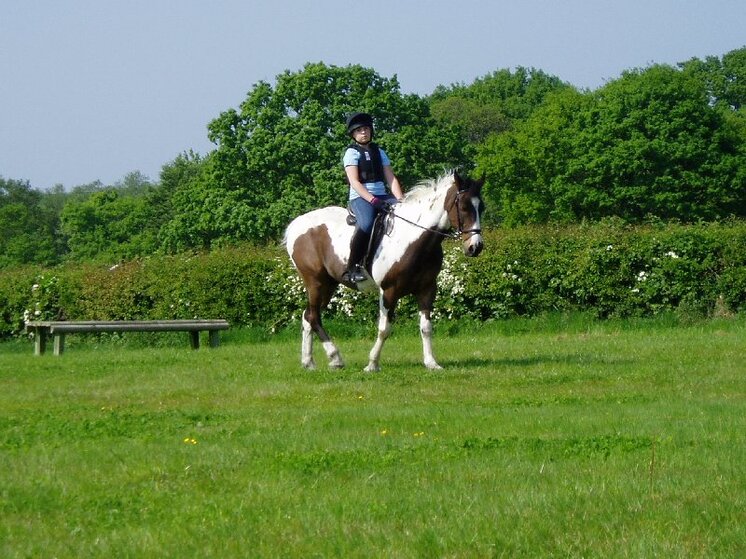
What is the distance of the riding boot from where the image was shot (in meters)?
15.7

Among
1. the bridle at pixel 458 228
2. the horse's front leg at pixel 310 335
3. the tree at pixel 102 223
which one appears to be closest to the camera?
the bridle at pixel 458 228

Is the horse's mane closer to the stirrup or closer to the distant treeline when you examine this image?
the stirrup

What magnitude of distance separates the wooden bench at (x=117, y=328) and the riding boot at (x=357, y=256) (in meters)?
7.29

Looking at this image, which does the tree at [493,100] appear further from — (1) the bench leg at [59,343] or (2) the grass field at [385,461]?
(2) the grass field at [385,461]

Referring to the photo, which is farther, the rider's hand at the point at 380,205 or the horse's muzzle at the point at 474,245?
the rider's hand at the point at 380,205

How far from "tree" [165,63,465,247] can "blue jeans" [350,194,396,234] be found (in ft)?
137

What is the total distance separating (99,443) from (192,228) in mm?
54824

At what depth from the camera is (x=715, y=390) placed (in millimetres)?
12805

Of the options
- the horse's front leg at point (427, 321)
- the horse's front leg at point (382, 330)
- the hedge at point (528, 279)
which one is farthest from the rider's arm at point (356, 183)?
the hedge at point (528, 279)

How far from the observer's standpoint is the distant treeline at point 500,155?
60219 mm

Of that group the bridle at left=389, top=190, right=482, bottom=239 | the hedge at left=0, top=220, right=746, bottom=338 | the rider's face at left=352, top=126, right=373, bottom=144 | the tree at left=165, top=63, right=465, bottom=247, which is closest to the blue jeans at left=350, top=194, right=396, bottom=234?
the bridle at left=389, top=190, right=482, bottom=239

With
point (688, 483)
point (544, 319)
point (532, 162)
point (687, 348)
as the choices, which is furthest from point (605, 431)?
point (532, 162)

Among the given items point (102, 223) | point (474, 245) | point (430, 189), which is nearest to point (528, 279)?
point (430, 189)

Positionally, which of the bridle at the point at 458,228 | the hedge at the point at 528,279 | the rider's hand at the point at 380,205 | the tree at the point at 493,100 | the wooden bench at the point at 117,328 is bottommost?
the wooden bench at the point at 117,328
